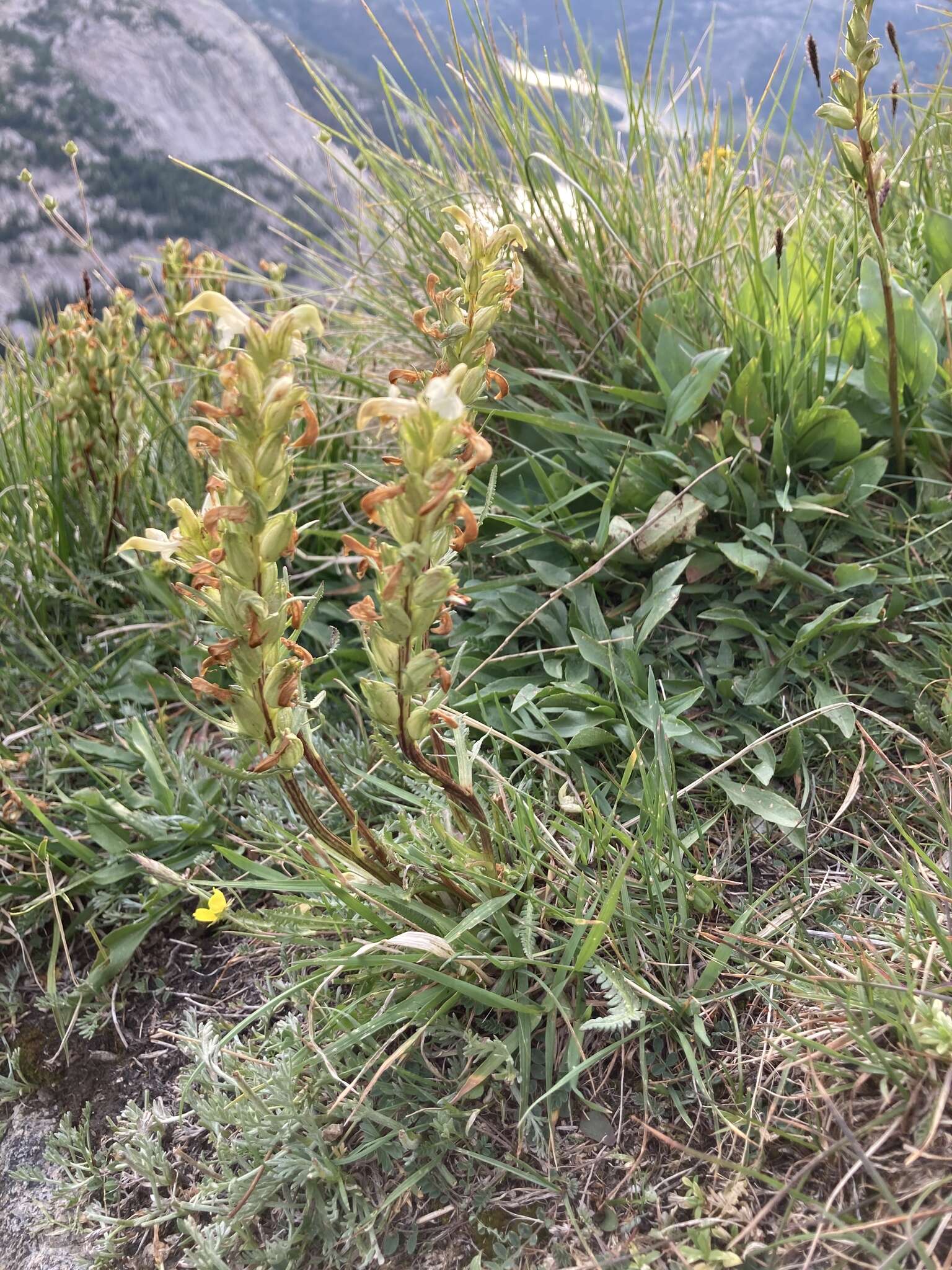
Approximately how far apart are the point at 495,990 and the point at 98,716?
4.77 feet

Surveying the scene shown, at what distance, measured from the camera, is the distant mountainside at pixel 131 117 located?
20.5 m

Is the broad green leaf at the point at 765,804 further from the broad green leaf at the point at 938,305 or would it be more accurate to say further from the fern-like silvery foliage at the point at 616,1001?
the broad green leaf at the point at 938,305

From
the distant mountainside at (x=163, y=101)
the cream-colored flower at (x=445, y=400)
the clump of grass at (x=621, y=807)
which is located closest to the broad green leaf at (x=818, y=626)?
the clump of grass at (x=621, y=807)

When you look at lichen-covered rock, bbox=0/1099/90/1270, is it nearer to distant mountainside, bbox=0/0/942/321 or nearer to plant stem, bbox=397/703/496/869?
plant stem, bbox=397/703/496/869

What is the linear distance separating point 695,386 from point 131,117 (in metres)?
36.1

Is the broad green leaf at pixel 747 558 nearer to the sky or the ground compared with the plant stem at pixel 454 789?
nearer to the ground

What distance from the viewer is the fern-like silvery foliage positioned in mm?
1210

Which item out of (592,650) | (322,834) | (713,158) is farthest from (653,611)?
(713,158)

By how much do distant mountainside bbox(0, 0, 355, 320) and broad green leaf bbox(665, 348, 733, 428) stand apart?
392 inches

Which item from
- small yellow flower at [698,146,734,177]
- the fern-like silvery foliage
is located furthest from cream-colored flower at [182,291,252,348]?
small yellow flower at [698,146,734,177]

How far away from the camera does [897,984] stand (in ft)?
3.84

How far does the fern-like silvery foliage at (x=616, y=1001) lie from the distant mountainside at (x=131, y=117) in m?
10.9

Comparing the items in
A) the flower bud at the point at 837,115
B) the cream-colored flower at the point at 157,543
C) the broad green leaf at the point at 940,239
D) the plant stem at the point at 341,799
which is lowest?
the broad green leaf at the point at 940,239

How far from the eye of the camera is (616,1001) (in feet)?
4.24
